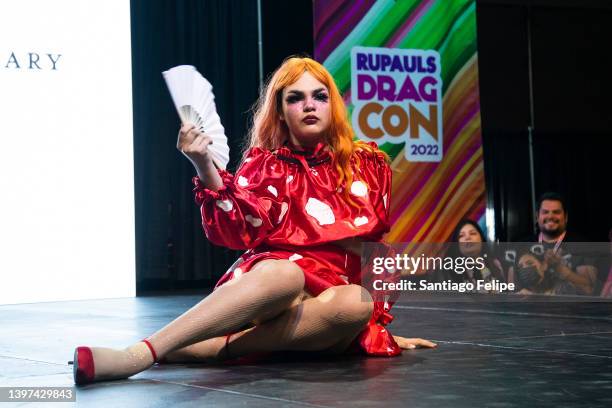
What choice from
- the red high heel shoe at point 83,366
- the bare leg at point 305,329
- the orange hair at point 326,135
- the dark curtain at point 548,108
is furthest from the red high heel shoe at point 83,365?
the dark curtain at point 548,108

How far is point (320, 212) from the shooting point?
6.12 feet

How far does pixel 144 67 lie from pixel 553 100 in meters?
3.73

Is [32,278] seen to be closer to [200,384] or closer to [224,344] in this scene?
[224,344]

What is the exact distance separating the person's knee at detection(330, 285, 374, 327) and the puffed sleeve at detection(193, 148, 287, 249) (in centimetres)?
20

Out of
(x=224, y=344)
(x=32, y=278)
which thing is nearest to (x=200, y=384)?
(x=224, y=344)

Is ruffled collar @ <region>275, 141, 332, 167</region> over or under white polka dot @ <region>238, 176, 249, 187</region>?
over

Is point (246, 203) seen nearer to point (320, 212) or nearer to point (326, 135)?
point (320, 212)

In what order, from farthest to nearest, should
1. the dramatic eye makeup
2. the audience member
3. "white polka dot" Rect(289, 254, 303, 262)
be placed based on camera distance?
the audience member → the dramatic eye makeup → "white polka dot" Rect(289, 254, 303, 262)

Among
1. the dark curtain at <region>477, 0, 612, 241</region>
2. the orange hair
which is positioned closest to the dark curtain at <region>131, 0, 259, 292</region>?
the dark curtain at <region>477, 0, 612, 241</region>

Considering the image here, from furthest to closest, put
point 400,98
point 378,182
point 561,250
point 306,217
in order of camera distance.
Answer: point 400,98, point 561,250, point 378,182, point 306,217

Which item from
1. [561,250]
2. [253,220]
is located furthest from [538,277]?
[253,220]

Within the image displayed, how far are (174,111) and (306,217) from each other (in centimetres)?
343

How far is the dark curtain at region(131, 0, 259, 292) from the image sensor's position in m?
5.04

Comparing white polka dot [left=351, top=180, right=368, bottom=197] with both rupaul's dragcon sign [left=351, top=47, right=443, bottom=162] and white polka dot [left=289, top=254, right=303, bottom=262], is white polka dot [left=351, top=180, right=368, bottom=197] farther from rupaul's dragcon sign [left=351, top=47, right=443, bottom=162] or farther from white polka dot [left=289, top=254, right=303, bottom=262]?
rupaul's dragcon sign [left=351, top=47, right=443, bottom=162]
